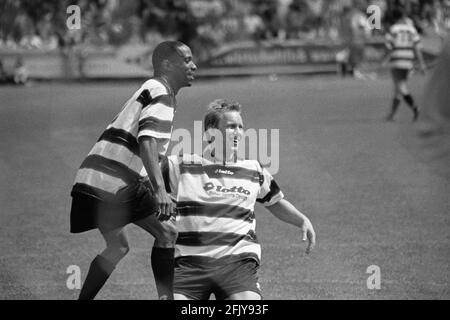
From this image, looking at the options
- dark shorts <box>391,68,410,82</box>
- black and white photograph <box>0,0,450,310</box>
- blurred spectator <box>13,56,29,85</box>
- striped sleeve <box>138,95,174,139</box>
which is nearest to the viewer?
black and white photograph <box>0,0,450,310</box>

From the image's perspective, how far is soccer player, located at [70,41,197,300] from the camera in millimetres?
5922

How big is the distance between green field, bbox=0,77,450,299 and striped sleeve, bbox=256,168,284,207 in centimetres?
200

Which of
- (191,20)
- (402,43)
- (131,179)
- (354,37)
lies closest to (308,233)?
(131,179)

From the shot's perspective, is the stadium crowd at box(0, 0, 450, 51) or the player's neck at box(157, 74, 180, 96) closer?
the player's neck at box(157, 74, 180, 96)

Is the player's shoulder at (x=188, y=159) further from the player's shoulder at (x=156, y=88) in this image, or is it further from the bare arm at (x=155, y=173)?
the player's shoulder at (x=156, y=88)

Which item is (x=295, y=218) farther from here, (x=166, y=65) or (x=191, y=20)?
(x=191, y=20)

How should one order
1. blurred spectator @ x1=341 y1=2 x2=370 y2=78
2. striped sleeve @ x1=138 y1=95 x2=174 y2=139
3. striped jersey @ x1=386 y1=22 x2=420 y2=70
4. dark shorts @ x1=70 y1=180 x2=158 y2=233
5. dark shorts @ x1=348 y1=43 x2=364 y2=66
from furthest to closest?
1. dark shorts @ x1=348 y1=43 x2=364 y2=66
2. blurred spectator @ x1=341 y1=2 x2=370 y2=78
3. striped jersey @ x1=386 y1=22 x2=420 y2=70
4. dark shorts @ x1=70 y1=180 x2=158 y2=233
5. striped sleeve @ x1=138 y1=95 x2=174 y2=139

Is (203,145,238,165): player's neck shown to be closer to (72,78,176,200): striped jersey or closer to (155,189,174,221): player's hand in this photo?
(155,189,174,221): player's hand

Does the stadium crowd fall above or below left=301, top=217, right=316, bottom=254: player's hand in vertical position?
below

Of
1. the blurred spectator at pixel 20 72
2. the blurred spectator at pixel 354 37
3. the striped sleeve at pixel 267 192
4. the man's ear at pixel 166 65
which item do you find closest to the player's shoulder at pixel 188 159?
the striped sleeve at pixel 267 192

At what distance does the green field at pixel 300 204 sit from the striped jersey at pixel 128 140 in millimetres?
1567

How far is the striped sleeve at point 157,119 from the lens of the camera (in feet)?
19.0

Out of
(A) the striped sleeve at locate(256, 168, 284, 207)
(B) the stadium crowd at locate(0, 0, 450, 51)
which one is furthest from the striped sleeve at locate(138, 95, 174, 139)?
(B) the stadium crowd at locate(0, 0, 450, 51)
